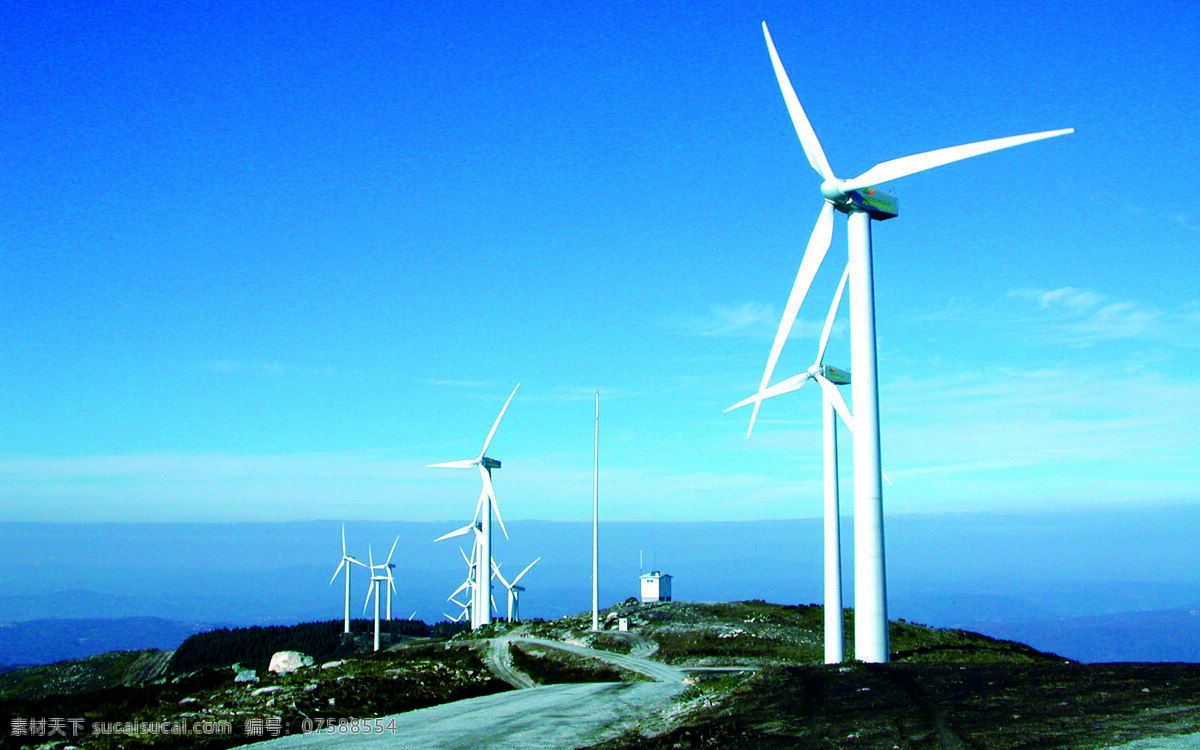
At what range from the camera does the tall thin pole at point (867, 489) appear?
38.2m

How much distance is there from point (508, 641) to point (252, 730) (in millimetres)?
52107

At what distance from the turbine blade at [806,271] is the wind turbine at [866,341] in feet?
0.16


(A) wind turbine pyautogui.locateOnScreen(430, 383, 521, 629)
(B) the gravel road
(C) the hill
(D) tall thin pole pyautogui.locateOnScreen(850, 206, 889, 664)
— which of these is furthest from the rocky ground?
(A) wind turbine pyautogui.locateOnScreen(430, 383, 521, 629)

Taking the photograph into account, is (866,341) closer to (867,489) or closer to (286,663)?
(867,489)

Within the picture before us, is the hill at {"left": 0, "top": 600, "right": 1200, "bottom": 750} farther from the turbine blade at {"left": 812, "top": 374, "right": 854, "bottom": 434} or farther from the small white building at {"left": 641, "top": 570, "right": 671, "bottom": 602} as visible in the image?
the small white building at {"left": 641, "top": 570, "right": 671, "bottom": 602}

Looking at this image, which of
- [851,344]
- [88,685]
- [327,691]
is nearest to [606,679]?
[327,691]

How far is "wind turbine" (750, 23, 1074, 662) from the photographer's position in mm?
38312

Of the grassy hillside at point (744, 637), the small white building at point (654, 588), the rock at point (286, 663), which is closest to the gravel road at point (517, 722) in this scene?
the rock at point (286, 663)

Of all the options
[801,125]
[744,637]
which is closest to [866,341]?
[801,125]

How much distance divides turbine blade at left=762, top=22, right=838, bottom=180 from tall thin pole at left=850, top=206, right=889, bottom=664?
805cm

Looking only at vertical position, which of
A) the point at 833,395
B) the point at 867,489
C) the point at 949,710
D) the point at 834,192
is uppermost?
the point at 834,192

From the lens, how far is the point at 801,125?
46.1 meters

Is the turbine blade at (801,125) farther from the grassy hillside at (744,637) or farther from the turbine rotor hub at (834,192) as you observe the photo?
the grassy hillside at (744,637)

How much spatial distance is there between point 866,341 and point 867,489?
6433 mm
